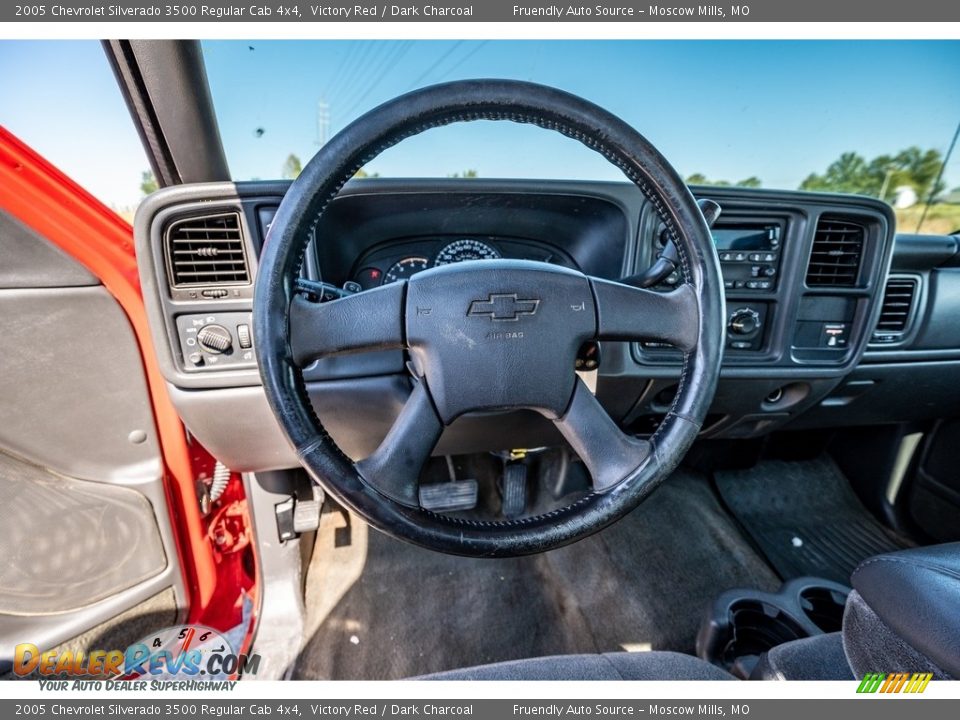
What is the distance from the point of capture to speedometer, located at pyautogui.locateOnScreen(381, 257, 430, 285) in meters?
1.29

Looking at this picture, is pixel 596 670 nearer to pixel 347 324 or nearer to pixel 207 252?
pixel 347 324

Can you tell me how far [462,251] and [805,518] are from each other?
196cm

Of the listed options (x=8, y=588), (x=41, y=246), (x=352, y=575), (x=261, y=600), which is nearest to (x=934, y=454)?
(x=352, y=575)

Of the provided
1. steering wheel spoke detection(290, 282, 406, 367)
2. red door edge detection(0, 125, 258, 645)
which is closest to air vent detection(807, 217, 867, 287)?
steering wheel spoke detection(290, 282, 406, 367)

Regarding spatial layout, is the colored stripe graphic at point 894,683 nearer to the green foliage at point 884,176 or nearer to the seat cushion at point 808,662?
the seat cushion at point 808,662

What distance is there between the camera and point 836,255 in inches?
52.4

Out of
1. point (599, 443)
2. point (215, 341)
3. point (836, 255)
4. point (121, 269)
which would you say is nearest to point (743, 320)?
point (836, 255)

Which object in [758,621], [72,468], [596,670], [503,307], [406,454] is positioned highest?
[503,307]

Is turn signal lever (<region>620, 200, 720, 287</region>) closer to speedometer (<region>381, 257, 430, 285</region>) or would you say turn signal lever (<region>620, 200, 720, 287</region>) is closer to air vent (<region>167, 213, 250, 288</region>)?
speedometer (<region>381, 257, 430, 285</region>)

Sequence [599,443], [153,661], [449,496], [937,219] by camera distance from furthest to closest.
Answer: [449,496], [937,219], [153,661], [599,443]

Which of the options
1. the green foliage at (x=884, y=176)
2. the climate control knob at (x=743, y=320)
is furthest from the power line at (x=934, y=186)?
the climate control knob at (x=743, y=320)

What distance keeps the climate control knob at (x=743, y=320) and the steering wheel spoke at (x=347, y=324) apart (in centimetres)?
101

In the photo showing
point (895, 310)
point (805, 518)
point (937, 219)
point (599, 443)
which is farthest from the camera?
point (805, 518)

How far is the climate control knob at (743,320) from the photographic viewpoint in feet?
4.28
